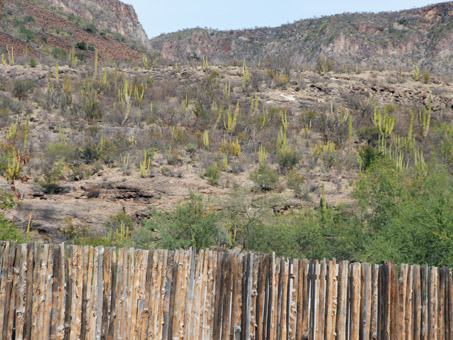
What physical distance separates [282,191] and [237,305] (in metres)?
15.0

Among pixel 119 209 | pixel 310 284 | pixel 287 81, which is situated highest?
pixel 287 81

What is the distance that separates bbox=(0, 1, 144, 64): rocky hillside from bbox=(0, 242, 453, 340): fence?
34.0 m

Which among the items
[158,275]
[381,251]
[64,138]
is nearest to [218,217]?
[381,251]

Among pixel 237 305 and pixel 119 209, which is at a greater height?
pixel 237 305

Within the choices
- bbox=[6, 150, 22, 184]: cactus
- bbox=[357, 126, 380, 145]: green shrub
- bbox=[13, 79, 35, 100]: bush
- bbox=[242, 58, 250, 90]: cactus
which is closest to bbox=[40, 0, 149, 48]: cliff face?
bbox=[242, 58, 250, 90]: cactus

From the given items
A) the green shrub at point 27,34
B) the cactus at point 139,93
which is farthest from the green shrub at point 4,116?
the green shrub at point 27,34

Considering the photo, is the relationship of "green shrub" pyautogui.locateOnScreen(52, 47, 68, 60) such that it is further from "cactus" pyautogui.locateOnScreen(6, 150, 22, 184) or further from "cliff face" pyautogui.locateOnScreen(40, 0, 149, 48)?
"cactus" pyautogui.locateOnScreen(6, 150, 22, 184)

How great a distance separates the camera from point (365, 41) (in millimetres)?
61844

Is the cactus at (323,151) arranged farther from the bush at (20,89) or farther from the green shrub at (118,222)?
the bush at (20,89)

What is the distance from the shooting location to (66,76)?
106ft

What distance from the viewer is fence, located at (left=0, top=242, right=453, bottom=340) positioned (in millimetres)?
4840

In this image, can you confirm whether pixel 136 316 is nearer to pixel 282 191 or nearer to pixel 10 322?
pixel 10 322

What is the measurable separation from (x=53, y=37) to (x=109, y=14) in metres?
24.1

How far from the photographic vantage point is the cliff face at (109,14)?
2489 inches
